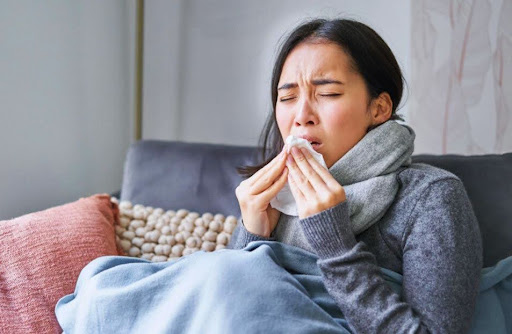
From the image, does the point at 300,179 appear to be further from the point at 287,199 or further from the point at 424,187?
the point at 424,187

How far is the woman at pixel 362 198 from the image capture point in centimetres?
84

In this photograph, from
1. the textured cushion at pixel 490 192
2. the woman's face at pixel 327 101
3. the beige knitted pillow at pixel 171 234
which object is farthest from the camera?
the beige knitted pillow at pixel 171 234

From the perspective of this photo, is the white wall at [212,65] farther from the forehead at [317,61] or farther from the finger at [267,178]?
the finger at [267,178]

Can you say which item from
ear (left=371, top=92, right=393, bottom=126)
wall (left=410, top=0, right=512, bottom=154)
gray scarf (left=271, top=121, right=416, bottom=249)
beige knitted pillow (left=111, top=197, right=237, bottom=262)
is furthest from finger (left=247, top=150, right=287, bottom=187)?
wall (left=410, top=0, right=512, bottom=154)

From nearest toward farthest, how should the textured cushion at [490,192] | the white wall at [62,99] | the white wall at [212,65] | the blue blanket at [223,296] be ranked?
the blue blanket at [223,296], the textured cushion at [490,192], the white wall at [62,99], the white wall at [212,65]

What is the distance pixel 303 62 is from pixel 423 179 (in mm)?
331

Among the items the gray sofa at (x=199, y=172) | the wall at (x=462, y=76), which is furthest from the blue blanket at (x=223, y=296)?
the wall at (x=462, y=76)

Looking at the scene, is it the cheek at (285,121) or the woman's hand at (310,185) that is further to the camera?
the cheek at (285,121)

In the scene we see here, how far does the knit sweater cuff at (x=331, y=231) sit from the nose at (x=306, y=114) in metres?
0.20

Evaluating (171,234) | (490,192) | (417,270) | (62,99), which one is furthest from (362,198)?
(62,99)

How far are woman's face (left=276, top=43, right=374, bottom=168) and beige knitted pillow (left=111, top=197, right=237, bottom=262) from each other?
1.53 feet

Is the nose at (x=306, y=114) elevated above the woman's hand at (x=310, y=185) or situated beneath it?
elevated above

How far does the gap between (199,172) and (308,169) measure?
0.61 meters

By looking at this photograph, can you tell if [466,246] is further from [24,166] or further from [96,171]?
[96,171]
